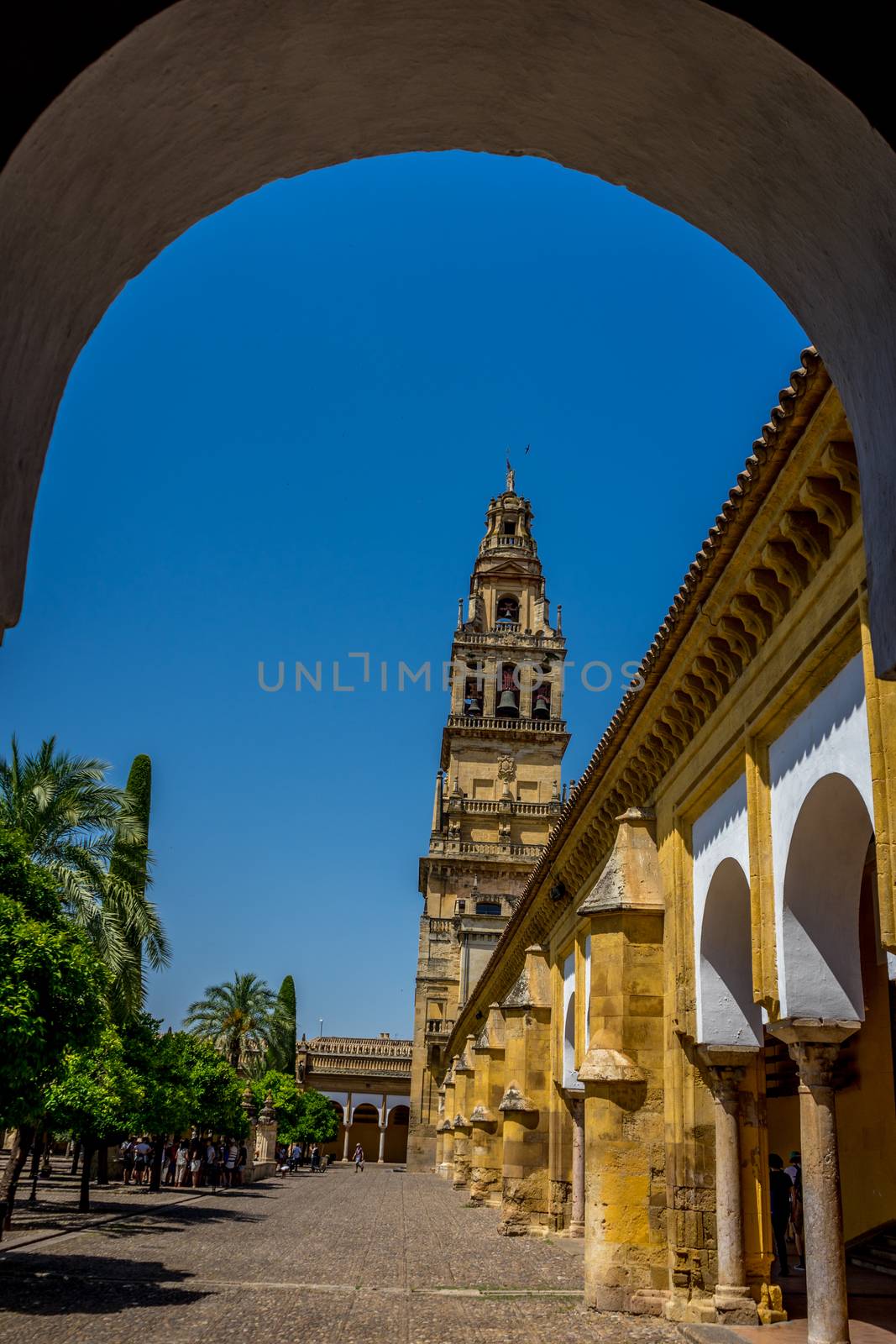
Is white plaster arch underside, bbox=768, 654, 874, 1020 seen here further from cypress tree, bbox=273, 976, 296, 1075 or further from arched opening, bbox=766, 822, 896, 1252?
cypress tree, bbox=273, 976, 296, 1075

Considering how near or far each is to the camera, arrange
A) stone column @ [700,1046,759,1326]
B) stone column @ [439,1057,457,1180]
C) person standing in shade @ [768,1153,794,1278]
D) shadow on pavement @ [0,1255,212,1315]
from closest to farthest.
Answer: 1. stone column @ [700,1046,759,1326]
2. shadow on pavement @ [0,1255,212,1315]
3. person standing in shade @ [768,1153,794,1278]
4. stone column @ [439,1057,457,1180]

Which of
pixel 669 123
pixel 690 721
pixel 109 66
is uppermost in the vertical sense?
pixel 690 721

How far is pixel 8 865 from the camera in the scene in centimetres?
1441

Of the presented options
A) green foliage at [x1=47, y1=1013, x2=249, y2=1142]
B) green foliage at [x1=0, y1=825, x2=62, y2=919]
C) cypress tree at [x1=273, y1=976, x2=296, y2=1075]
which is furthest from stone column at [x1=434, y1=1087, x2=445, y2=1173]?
green foliage at [x1=0, y1=825, x2=62, y2=919]

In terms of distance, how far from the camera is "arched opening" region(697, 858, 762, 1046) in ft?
38.0

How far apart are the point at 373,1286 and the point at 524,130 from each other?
1461cm

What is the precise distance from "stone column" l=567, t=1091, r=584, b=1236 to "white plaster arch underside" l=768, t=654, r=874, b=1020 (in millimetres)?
12009

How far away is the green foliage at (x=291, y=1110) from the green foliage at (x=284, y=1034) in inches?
66.5

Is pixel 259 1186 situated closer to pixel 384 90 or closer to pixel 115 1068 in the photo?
pixel 115 1068

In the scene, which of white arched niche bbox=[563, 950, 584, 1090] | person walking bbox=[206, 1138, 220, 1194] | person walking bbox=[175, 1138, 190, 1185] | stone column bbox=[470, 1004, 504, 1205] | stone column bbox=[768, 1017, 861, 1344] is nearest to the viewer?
stone column bbox=[768, 1017, 861, 1344]

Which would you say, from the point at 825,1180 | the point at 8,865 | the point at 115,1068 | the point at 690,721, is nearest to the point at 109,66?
the point at 825,1180

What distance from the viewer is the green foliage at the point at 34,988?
42.4 feet

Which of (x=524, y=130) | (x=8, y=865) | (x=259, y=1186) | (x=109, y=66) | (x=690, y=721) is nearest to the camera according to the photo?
(x=109, y=66)

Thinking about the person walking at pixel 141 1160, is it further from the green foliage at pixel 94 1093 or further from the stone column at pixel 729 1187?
the stone column at pixel 729 1187
